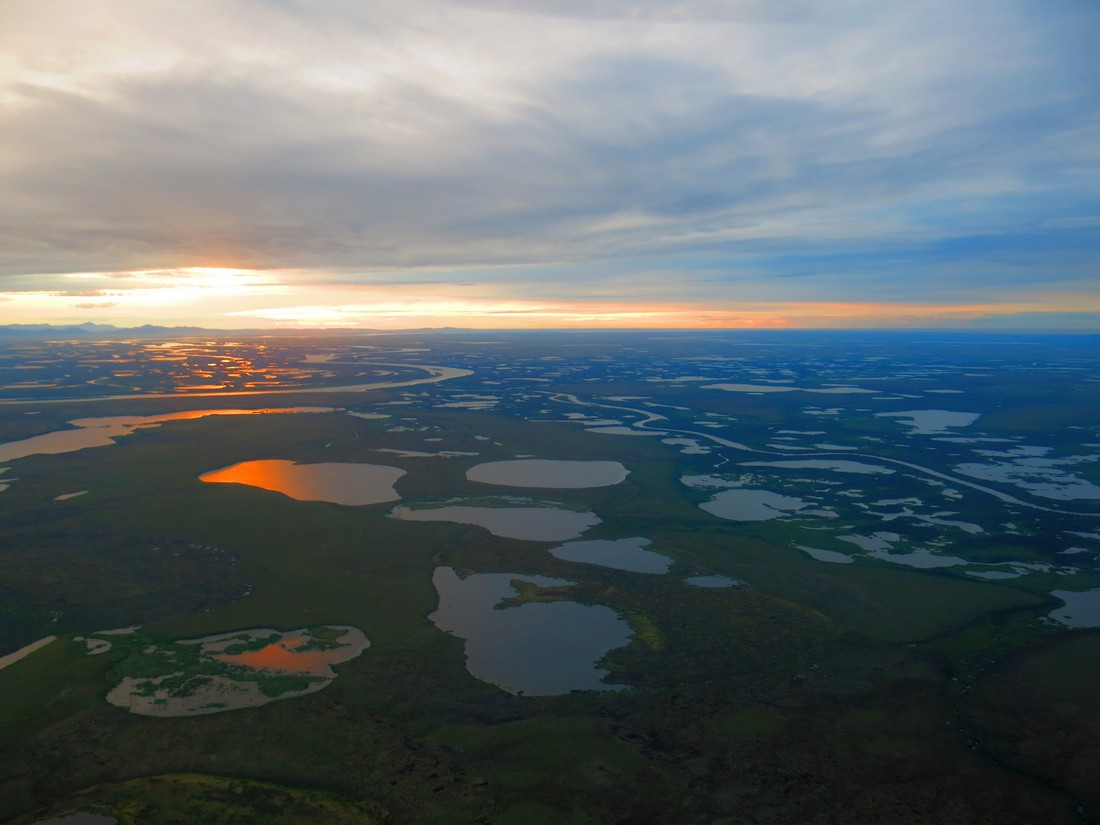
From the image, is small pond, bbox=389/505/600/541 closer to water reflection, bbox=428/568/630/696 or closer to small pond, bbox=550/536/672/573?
small pond, bbox=550/536/672/573

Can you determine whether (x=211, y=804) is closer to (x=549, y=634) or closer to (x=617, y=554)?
(x=549, y=634)

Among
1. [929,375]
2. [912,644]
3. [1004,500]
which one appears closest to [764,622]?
[912,644]

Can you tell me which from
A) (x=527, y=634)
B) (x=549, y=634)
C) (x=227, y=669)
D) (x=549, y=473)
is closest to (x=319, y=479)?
(x=549, y=473)

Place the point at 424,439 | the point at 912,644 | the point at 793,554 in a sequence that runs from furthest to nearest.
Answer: the point at 424,439, the point at 793,554, the point at 912,644

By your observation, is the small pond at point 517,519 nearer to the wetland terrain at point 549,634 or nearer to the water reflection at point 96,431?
the wetland terrain at point 549,634

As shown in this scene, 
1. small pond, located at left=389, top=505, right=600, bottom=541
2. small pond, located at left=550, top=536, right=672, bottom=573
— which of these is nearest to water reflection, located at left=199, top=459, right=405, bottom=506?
small pond, located at left=389, top=505, right=600, bottom=541

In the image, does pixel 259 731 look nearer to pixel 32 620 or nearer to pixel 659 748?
pixel 659 748
